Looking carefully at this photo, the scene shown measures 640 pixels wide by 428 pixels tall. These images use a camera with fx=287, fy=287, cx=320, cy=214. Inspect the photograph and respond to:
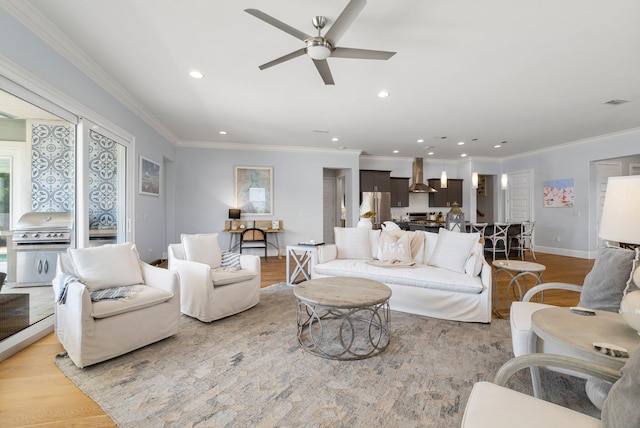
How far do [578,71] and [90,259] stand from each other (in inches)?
202

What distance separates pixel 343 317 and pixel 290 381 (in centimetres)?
61

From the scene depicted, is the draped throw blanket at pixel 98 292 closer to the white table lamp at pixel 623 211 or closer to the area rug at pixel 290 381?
the area rug at pixel 290 381

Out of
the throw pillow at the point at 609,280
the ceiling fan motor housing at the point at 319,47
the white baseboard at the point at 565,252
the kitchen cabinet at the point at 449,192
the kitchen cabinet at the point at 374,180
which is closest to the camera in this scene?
the throw pillow at the point at 609,280

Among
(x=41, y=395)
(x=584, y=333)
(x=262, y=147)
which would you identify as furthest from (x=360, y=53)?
(x=262, y=147)

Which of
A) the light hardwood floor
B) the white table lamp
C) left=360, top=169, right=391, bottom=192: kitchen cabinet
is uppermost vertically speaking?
left=360, top=169, right=391, bottom=192: kitchen cabinet

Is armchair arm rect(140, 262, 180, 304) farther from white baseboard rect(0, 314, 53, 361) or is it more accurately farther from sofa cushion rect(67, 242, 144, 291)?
white baseboard rect(0, 314, 53, 361)

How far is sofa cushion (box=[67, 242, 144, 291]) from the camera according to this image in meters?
2.30

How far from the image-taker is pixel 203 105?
4223mm

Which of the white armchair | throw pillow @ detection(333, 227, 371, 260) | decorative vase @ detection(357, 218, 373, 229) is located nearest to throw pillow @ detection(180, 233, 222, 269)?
the white armchair

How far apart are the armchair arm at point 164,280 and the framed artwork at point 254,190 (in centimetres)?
422

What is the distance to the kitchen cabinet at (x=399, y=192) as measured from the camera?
820 cm

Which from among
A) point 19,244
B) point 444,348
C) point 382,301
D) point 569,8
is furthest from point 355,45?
point 19,244

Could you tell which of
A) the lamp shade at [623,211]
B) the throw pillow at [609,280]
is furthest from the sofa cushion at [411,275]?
the lamp shade at [623,211]

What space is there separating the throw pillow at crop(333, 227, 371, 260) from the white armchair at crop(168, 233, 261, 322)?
1.24 metres
